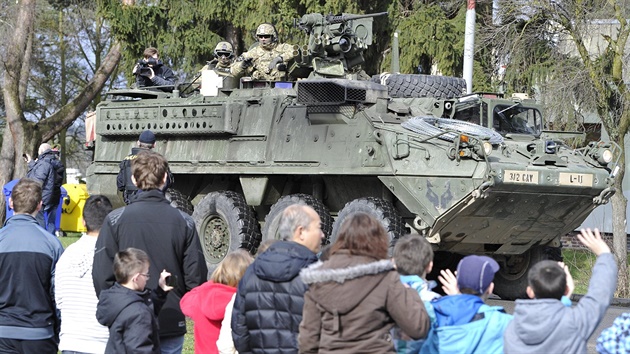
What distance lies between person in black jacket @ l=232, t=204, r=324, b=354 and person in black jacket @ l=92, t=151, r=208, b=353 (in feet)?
3.02

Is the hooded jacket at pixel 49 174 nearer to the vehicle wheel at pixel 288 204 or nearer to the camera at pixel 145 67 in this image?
the camera at pixel 145 67

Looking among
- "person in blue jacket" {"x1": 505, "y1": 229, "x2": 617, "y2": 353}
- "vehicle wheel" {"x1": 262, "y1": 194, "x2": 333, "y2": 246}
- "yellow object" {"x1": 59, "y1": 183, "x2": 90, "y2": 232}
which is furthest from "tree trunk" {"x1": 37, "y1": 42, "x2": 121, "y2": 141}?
"person in blue jacket" {"x1": 505, "y1": 229, "x2": 617, "y2": 353}

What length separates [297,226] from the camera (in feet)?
23.3

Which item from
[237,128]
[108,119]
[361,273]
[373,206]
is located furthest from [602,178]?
[361,273]

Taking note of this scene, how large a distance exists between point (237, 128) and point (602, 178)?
193 inches

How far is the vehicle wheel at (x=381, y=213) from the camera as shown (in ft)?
47.1

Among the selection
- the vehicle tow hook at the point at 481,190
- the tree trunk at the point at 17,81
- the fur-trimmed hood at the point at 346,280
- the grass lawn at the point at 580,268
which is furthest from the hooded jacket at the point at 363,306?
the tree trunk at the point at 17,81

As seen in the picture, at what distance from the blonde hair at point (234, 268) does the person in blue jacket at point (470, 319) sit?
1558 mm

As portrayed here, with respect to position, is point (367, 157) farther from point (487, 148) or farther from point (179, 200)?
point (179, 200)

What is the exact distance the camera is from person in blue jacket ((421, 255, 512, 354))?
22.1 feet

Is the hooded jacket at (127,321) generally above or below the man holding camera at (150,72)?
below

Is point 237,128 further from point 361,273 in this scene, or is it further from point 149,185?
point 361,273

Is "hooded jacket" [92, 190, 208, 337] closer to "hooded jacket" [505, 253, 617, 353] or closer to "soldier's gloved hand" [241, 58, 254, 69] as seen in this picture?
"hooded jacket" [505, 253, 617, 353]

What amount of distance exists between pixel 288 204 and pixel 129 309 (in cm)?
844
